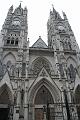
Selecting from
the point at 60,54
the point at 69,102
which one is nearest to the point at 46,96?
the point at 69,102

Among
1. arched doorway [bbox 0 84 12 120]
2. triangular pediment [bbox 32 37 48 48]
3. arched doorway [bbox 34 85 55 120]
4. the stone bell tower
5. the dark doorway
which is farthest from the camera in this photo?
triangular pediment [bbox 32 37 48 48]

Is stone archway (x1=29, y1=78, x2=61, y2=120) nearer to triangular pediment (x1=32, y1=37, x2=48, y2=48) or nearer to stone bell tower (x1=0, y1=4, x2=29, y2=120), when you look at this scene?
stone bell tower (x1=0, y1=4, x2=29, y2=120)

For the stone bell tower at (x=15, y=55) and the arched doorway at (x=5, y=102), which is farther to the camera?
the stone bell tower at (x=15, y=55)

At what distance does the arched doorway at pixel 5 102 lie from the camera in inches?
681

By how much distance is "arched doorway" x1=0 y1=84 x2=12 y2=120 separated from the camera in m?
17.3

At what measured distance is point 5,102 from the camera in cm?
1803

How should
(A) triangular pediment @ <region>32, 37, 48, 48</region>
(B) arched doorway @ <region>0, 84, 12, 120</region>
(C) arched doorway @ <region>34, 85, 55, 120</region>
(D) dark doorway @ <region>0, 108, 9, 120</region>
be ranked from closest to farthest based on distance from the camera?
(D) dark doorway @ <region>0, 108, 9, 120</region> < (B) arched doorway @ <region>0, 84, 12, 120</region> < (C) arched doorway @ <region>34, 85, 55, 120</region> < (A) triangular pediment @ <region>32, 37, 48, 48</region>

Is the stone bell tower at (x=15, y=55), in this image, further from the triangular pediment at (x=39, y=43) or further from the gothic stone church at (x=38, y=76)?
the triangular pediment at (x=39, y=43)

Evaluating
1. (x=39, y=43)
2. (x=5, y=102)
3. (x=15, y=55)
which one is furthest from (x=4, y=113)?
(x=39, y=43)

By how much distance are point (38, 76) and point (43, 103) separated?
3.58 metres

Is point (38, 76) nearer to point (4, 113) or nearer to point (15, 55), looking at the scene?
point (15, 55)

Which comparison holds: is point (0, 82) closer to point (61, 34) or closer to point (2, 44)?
point (2, 44)

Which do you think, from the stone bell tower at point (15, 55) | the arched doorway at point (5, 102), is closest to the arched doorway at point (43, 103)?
the stone bell tower at point (15, 55)

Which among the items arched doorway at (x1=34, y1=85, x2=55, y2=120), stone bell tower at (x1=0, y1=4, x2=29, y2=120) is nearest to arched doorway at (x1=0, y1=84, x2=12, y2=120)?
stone bell tower at (x1=0, y1=4, x2=29, y2=120)
